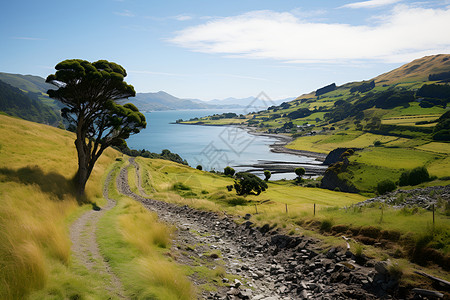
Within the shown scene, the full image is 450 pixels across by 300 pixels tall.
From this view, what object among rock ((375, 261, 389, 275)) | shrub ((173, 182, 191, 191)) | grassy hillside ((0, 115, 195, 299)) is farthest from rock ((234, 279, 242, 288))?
shrub ((173, 182, 191, 191))

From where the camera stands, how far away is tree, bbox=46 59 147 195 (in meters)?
23.8

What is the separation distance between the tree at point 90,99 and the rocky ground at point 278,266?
1417 cm

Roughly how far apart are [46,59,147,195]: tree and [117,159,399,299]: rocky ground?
558 inches

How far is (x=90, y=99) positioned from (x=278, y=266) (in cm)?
2379

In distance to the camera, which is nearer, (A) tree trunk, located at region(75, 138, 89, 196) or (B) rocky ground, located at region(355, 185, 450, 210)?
(B) rocky ground, located at region(355, 185, 450, 210)

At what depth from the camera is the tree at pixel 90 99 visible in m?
23.8

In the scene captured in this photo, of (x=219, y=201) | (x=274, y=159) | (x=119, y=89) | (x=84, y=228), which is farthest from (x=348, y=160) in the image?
(x=84, y=228)

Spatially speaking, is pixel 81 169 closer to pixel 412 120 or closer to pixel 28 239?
pixel 28 239

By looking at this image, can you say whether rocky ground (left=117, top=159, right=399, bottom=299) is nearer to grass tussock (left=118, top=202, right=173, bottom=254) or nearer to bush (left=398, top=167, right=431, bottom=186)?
grass tussock (left=118, top=202, right=173, bottom=254)

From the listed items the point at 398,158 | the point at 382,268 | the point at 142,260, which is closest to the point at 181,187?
the point at 142,260

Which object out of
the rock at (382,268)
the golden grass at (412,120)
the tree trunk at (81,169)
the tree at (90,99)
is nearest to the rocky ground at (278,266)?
the rock at (382,268)

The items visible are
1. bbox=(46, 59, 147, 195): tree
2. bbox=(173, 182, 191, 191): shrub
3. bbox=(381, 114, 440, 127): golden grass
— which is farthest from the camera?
bbox=(381, 114, 440, 127): golden grass

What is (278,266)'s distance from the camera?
14.3 m

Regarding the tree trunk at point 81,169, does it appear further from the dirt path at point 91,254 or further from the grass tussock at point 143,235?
the grass tussock at point 143,235
